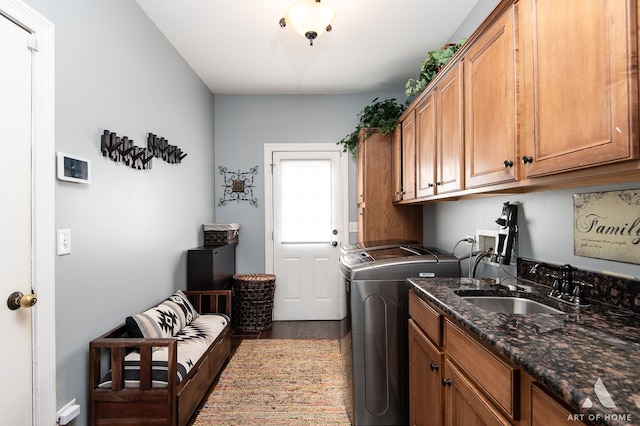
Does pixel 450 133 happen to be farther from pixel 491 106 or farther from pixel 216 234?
pixel 216 234

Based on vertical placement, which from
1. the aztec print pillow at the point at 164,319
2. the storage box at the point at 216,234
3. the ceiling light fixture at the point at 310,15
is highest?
the ceiling light fixture at the point at 310,15

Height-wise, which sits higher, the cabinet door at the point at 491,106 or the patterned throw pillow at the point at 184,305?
the cabinet door at the point at 491,106

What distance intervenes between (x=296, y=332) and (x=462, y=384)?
2551 mm

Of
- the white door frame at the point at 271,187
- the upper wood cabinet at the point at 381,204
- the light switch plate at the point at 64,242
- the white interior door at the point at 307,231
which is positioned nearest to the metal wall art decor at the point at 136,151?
the light switch plate at the point at 64,242

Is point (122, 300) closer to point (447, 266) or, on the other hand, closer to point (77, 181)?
point (77, 181)

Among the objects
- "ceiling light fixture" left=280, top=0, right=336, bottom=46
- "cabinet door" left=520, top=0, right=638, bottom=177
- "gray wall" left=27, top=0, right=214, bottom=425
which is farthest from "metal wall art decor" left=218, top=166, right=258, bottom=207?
"cabinet door" left=520, top=0, right=638, bottom=177

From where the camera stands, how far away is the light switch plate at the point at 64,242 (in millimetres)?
1520

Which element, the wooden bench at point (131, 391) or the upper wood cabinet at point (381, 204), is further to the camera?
the upper wood cabinet at point (381, 204)

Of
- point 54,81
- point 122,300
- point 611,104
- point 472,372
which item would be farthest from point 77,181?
point 611,104

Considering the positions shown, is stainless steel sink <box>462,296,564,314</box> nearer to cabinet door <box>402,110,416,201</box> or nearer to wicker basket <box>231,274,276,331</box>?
cabinet door <box>402,110,416,201</box>

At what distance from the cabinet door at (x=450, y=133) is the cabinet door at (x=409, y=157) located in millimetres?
524

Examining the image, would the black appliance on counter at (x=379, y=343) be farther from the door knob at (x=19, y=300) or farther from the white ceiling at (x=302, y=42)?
the white ceiling at (x=302, y=42)

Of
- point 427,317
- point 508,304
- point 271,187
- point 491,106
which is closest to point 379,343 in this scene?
point 427,317

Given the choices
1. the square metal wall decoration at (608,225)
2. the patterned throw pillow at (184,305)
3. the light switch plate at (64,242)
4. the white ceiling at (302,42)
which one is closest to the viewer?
the square metal wall decoration at (608,225)
